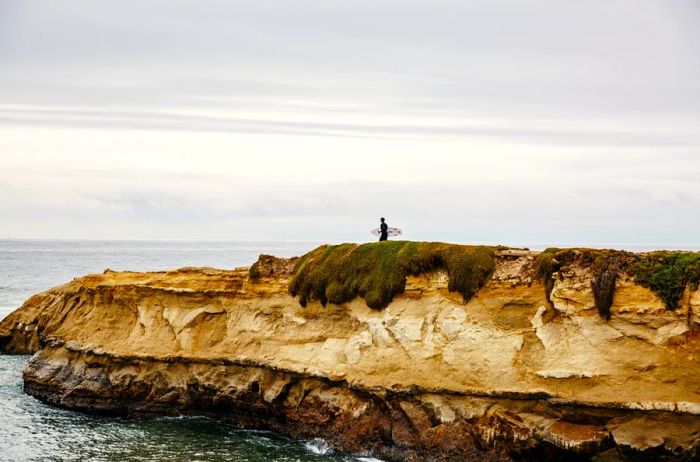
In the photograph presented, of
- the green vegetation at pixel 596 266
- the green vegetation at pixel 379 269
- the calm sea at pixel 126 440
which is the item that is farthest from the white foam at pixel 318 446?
the green vegetation at pixel 596 266

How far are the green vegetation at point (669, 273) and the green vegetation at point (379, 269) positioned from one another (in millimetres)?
3858

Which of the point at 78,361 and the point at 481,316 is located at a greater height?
the point at 481,316

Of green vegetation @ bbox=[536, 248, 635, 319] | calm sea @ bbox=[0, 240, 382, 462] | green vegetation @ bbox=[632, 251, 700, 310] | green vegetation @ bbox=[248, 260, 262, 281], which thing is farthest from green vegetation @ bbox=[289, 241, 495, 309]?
calm sea @ bbox=[0, 240, 382, 462]

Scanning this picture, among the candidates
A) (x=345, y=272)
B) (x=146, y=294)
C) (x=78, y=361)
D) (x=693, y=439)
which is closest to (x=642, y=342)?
(x=693, y=439)

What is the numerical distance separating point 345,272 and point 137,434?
7528 mm

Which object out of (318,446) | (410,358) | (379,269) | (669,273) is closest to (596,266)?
(669,273)

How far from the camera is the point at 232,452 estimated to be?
22.8 meters

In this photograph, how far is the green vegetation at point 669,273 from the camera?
19.0 metres

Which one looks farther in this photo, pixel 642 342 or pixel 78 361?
pixel 78 361

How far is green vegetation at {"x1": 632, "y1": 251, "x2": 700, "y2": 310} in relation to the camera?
1903 centimetres

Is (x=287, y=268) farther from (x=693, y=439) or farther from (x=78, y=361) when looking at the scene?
(x=693, y=439)

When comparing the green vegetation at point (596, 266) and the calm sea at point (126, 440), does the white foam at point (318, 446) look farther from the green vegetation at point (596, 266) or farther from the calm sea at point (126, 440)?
the green vegetation at point (596, 266)

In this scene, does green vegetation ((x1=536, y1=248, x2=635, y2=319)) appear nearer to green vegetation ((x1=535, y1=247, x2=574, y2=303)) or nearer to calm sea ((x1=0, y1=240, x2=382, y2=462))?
green vegetation ((x1=535, y1=247, x2=574, y2=303))

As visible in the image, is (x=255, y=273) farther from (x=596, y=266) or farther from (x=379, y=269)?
(x=596, y=266)
